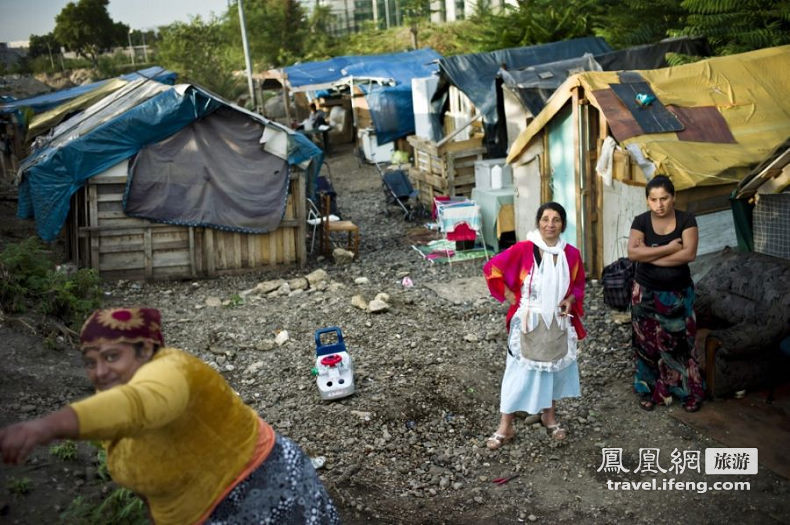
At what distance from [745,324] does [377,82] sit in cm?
1842

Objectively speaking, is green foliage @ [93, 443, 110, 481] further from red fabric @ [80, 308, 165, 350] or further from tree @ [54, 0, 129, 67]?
tree @ [54, 0, 129, 67]

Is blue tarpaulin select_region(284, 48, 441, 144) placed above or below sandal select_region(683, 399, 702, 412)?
above

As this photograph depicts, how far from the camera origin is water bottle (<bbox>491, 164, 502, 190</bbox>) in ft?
37.4

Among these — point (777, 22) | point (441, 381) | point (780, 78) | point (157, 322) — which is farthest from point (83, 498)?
point (777, 22)

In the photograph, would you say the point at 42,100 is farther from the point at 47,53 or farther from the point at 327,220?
the point at 47,53

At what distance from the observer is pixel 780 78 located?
9156 millimetres

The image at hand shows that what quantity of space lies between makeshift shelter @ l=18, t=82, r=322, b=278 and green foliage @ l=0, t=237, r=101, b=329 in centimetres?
157

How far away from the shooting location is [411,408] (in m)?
6.10

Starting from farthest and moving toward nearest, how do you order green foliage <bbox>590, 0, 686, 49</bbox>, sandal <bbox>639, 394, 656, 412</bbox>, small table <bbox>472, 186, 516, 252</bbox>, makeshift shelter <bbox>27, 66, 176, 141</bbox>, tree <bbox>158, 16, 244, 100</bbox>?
tree <bbox>158, 16, 244, 100</bbox>
makeshift shelter <bbox>27, 66, 176, 141</bbox>
green foliage <bbox>590, 0, 686, 49</bbox>
small table <bbox>472, 186, 516, 252</bbox>
sandal <bbox>639, 394, 656, 412</bbox>

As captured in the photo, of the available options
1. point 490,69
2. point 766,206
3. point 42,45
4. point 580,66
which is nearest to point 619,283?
point 766,206

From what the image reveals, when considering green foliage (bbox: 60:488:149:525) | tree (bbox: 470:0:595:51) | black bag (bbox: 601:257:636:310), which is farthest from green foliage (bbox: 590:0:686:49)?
green foliage (bbox: 60:488:149:525)

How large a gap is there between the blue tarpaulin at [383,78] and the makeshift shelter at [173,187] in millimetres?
9075

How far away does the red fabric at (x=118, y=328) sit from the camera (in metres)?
2.31

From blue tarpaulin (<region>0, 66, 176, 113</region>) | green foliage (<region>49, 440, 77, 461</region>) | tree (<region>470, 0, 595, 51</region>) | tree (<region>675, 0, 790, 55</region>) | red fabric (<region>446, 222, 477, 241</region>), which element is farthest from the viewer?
tree (<region>470, 0, 595, 51</region>)
